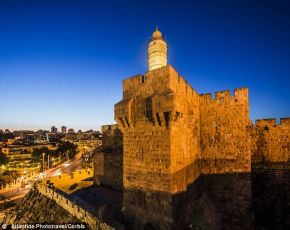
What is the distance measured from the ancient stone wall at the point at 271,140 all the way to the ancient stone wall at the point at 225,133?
0.54 m

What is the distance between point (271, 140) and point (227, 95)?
3.47 meters

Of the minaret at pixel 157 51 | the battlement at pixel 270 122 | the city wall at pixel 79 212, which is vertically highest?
the minaret at pixel 157 51

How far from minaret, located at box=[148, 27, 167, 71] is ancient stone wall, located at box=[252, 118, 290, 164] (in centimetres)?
1177

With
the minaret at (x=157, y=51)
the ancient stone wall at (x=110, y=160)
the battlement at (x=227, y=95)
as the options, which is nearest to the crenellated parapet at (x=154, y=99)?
the battlement at (x=227, y=95)

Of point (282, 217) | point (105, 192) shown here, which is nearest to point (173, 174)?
point (282, 217)

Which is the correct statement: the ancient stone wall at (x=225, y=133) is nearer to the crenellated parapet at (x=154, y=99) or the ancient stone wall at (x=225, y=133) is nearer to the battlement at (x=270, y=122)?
the battlement at (x=270, y=122)

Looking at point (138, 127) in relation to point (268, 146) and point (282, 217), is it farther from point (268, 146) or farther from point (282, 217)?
point (282, 217)

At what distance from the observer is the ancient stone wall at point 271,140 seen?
34.3 feet

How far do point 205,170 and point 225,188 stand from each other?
141cm

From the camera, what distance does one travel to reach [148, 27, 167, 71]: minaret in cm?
2000

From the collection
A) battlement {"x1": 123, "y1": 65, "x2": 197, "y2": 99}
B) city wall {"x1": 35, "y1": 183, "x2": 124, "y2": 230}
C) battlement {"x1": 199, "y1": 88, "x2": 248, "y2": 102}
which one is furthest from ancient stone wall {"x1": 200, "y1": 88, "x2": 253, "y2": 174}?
city wall {"x1": 35, "y1": 183, "x2": 124, "y2": 230}

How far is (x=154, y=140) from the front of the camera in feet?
26.8

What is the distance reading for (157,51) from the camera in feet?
65.8

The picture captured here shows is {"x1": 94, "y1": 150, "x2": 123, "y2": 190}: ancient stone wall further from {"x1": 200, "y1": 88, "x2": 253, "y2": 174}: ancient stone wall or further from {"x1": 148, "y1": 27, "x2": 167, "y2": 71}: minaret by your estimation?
{"x1": 148, "y1": 27, "x2": 167, "y2": 71}: minaret
